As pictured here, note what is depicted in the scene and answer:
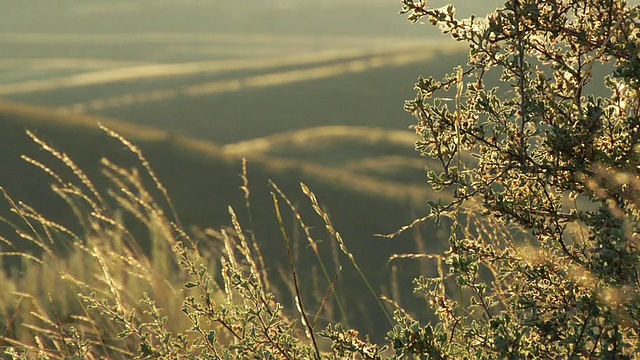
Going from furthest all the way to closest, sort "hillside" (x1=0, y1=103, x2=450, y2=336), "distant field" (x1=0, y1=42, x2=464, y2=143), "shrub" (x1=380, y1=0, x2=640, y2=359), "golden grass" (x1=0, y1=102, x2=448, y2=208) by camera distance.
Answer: "distant field" (x1=0, y1=42, x2=464, y2=143) → "golden grass" (x1=0, y1=102, x2=448, y2=208) → "hillside" (x1=0, y1=103, x2=450, y2=336) → "shrub" (x1=380, y1=0, x2=640, y2=359)

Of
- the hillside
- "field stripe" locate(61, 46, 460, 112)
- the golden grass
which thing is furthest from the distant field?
the hillside

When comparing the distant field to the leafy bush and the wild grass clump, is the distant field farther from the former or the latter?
the leafy bush

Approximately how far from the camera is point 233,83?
48.4 metres

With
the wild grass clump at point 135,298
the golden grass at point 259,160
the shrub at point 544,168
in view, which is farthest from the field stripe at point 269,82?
the shrub at point 544,168

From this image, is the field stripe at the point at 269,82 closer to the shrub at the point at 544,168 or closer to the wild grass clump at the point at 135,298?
the wild grass clump at the point at 135,298

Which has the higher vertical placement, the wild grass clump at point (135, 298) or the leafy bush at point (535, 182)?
the leafy bush at point (535, 182)

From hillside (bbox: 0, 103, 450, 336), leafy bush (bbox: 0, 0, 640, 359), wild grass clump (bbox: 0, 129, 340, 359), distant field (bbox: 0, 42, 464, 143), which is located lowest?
distant field (bbox: 0, 42, 464, 143)

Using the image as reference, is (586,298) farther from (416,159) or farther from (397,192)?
(416,159)

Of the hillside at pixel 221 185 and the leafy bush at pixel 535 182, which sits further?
the hillside at pixel 221 185

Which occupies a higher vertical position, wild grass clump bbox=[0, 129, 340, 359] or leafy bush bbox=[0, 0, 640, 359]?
leafy bush bbox=[0, 0, 640, 359]

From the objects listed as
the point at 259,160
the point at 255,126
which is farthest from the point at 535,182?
the point at 255,126

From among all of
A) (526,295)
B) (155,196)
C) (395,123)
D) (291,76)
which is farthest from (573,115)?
(291,76)

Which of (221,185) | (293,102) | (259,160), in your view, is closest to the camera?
(221,185)

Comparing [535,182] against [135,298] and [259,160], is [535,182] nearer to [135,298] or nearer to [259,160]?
[135,298]
